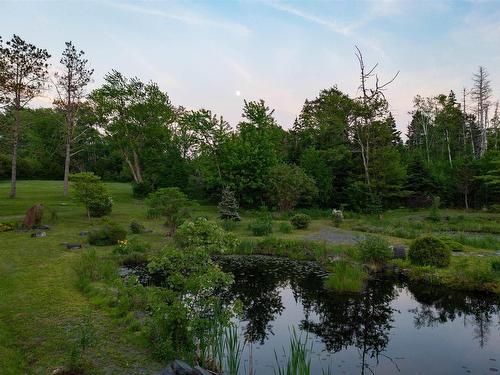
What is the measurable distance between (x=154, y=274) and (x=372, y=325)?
370 inches

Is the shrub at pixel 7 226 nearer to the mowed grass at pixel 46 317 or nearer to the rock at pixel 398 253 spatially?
the mowed grass at pixel 46 317

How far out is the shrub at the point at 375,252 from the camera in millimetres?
16844

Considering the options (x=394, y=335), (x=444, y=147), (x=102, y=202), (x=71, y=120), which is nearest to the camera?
(x=394, y=335)

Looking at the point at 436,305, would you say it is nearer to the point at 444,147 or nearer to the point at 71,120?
the point at 71,120

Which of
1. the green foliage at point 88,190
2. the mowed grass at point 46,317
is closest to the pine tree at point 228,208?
the green foliage at point 88,190

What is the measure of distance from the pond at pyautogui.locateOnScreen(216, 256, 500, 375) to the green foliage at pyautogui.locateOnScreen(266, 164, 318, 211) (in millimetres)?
16264

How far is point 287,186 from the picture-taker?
3198 cm

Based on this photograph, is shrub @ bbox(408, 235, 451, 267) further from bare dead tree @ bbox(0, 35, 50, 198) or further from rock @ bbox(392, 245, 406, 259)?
bare dead tree @ bbox(0, 35, 50, 198)

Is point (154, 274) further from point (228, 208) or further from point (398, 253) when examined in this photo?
point (228, 208)

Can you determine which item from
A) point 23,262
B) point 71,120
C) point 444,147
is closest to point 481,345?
point 23,262

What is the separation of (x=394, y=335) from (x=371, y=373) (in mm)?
2556

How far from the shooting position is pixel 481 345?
976 cm

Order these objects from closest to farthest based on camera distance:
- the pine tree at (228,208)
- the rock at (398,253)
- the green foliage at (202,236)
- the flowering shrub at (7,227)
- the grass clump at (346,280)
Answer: the green foliage at (202,236) → the grass clump at (346,280) → the rock at (398,253) → the flowering shrub at (7,227) → the pine tree at (228,208)

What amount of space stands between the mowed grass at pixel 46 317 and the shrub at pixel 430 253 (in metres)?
13.1
